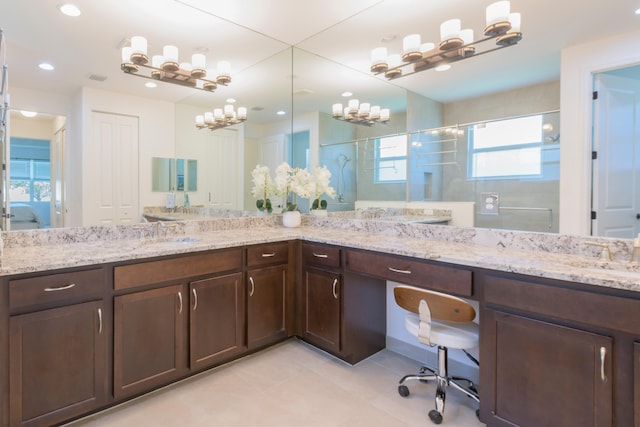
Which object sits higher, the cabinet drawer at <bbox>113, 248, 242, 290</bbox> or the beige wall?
the beige wall

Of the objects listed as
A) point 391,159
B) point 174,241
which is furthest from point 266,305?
point 391,159

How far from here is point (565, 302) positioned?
1407 mm

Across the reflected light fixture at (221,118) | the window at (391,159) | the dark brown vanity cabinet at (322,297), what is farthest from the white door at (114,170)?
the window at (391,159)

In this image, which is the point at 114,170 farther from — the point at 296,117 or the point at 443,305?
the point at 443,305

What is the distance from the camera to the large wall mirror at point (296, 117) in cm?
203

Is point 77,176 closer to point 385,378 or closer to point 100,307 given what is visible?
point 100,307

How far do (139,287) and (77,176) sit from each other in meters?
0.91

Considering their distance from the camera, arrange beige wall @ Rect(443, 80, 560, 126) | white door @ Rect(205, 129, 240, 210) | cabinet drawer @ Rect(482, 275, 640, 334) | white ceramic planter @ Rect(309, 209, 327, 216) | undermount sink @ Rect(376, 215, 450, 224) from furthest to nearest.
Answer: white ceramic planter @ Rect(309, 209, 327, 216)
white door @ Rect(205, 129, 240, 210)
undermount sink @ Rect(376, 215, 450, 224)
beige wall @ Rect(443, 80, 560, 126)
cabinet drawer @ Rect(482, 275, 640, 334)

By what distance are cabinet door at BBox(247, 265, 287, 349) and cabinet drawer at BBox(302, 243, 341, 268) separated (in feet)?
0.66

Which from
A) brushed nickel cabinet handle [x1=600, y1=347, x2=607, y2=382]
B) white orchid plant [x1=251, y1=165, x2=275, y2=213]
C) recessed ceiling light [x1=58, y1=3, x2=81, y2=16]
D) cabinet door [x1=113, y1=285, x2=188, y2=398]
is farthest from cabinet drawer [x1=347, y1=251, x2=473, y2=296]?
recessed ceiling light [x1=58, y1=3, x2=81, y2=16]

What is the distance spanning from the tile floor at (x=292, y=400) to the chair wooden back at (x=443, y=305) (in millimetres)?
607

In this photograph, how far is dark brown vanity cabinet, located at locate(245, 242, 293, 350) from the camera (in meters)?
2.46

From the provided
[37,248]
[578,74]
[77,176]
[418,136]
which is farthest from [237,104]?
[578,74]

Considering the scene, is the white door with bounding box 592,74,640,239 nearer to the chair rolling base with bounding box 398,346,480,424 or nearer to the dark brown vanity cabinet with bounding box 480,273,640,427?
the dark brown vanity cabinet with bounding box 480,273,640,427
